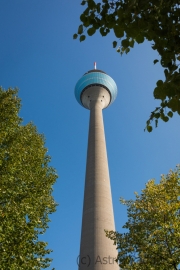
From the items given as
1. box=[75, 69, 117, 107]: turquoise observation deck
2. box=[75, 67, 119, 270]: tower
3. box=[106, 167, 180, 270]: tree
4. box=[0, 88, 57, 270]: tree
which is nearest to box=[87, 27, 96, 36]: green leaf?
box=[0, 88, 57, 270]: tree

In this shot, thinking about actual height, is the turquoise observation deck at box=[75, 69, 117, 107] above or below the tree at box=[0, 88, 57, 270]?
above

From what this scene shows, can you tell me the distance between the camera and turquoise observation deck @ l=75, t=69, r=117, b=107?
5159cm

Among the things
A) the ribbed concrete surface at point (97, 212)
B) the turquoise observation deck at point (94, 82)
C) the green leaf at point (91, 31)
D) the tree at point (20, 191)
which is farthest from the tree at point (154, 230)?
the turquoise observation deck at point (94, 82)

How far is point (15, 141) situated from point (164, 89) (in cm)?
1017

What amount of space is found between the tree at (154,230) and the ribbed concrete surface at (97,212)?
1468 cm

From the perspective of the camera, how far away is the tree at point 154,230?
11156mm

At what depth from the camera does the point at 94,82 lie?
5134 centimetres

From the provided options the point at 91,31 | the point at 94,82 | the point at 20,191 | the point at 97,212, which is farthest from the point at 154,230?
the point at 94,82

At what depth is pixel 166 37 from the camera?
13.7 feet

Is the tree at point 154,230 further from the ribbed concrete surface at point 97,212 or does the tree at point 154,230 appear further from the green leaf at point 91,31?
the ribbed concrete surface at point 97,212

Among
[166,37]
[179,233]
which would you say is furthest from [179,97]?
[179,233]

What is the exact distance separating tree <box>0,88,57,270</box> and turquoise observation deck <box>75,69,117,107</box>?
3747cm

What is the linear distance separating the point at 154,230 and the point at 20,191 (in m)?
5.95

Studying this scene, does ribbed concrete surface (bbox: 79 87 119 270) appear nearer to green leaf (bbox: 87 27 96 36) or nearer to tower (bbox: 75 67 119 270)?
tower (bbox: 75 67 119 270)
